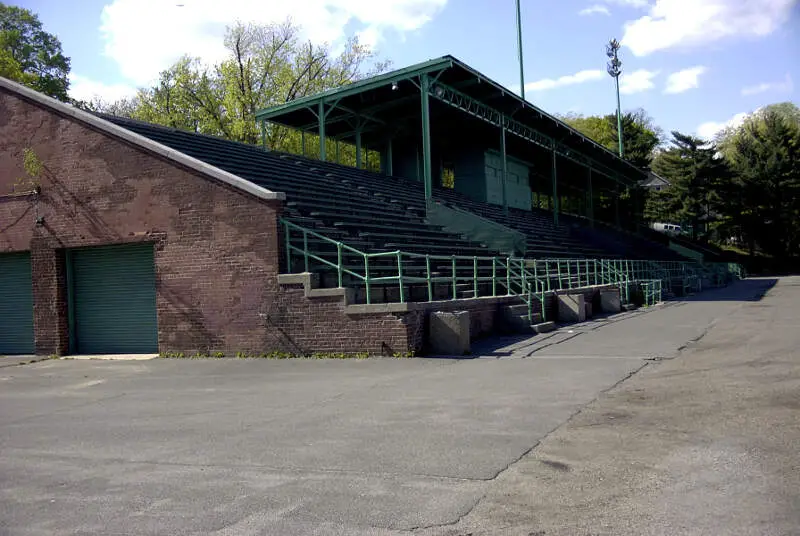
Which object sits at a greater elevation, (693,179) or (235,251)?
(693,179)

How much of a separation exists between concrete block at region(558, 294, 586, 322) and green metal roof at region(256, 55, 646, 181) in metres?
8.78

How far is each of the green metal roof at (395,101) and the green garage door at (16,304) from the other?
1211 cm

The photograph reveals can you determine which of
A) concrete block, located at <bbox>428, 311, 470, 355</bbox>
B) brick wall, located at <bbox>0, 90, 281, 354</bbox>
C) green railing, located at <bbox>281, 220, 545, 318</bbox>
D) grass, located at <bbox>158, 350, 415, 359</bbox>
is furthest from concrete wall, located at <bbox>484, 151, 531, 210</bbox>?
grass, located at <bbox>158, 350, 415, 359</bbox>

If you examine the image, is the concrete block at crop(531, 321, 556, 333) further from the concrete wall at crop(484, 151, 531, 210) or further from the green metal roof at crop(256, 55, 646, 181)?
the concrete wall at crop(484, 151, 531, 210)

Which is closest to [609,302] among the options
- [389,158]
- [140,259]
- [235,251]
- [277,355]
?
[277,355]

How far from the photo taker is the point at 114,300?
16078 mm

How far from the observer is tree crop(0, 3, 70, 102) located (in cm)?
4547

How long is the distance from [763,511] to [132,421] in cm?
629

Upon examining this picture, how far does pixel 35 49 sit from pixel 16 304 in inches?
1501

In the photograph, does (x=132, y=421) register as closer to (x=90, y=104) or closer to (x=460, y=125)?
(x=460, y=125)

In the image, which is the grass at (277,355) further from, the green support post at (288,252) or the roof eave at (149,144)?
the roof eave at (149,144)

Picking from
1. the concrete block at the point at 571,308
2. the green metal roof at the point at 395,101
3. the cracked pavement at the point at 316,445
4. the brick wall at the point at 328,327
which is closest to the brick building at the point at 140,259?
the brick wall at the point at 328,327

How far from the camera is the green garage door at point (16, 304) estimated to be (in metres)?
17.1

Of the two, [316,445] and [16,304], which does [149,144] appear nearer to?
[16,304]
